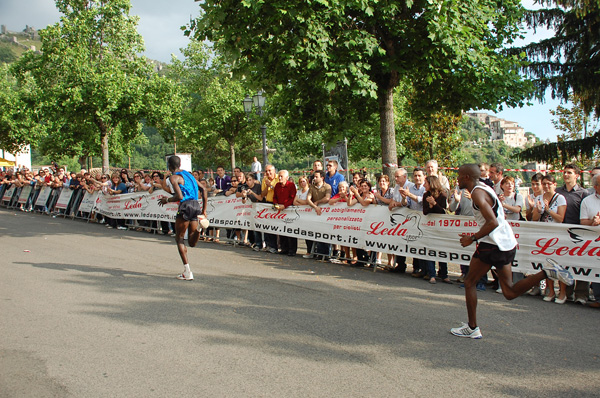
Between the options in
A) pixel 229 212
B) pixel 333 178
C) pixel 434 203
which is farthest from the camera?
pixel 229 212

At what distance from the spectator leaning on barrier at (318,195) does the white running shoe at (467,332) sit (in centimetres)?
541

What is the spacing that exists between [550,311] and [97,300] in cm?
609

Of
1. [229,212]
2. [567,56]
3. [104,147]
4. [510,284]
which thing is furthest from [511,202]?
[104,147]

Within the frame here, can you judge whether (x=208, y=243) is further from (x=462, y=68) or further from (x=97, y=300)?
(x=462, y=68)

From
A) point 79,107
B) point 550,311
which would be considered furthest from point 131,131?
point 550,311

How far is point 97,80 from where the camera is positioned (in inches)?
1218

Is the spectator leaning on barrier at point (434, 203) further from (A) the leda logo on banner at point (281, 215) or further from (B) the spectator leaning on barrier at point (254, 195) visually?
(B) the spectator leaning on barrier at point (254, 195)

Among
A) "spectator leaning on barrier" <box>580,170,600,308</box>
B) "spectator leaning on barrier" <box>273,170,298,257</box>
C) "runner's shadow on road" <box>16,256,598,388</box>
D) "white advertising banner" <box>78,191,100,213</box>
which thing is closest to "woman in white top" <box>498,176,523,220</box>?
"spectator leaning on barrier" <box>580,170,600,308</box>

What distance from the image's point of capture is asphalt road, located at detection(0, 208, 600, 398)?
4.27 m

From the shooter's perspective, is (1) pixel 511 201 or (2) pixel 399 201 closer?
(1) pixel 511 201

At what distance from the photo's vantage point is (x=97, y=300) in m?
6.91

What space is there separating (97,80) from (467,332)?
3017 centimetres

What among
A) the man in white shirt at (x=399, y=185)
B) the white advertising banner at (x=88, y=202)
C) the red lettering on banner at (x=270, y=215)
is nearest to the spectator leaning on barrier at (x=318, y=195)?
the red lettering on banner at (x=270, y=215)

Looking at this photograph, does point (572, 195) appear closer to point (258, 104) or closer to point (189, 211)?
point (189, 211)
